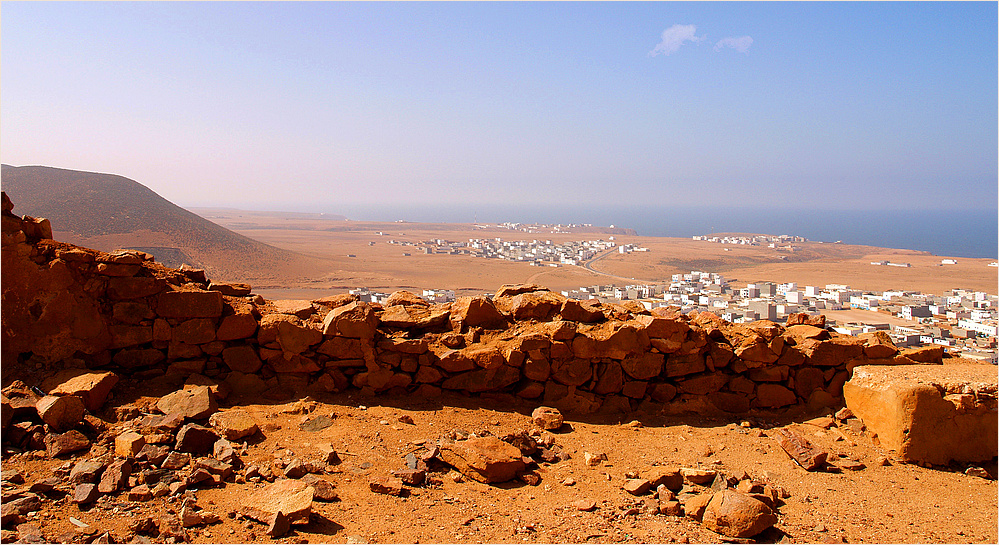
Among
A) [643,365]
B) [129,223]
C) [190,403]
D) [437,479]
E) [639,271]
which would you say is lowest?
[639,271]

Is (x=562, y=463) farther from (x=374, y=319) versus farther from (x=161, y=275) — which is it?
(x=161, y=275)

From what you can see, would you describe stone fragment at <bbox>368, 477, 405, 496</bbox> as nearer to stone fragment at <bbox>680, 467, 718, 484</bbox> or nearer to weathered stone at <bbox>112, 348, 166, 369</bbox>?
stone fragment at <bbox>680, 467, 718, 484</bbox>

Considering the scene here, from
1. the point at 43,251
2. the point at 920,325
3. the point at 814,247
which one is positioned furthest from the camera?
the point at 814,247

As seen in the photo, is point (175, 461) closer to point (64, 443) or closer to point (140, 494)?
point (140, 494)

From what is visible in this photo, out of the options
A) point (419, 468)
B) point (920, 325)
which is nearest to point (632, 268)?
point (920, 325)

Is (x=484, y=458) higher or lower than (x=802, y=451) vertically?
higher

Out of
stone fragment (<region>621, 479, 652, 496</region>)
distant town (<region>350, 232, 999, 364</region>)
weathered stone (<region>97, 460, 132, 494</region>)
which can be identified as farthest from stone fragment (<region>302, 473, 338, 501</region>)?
distant town (<region>350, 232, 999, 364</region>)

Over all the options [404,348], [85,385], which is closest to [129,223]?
[85,385]
